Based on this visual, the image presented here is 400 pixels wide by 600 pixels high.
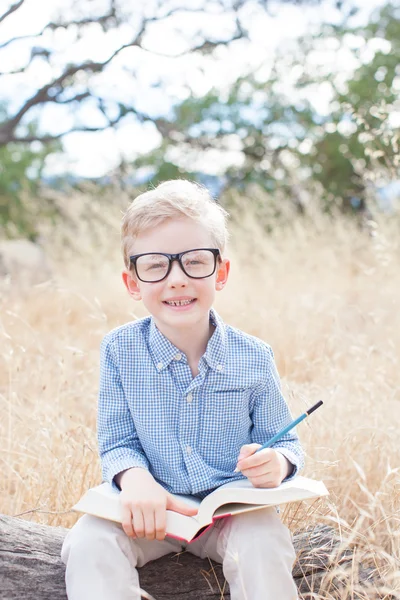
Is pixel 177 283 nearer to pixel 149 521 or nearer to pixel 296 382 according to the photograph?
pixel 149 521

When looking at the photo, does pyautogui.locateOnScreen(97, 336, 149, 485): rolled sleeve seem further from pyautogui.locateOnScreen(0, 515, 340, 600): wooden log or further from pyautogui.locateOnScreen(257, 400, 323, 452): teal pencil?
pyautogui.locateOnScreen(257, 400, 323, 452): teal pencil

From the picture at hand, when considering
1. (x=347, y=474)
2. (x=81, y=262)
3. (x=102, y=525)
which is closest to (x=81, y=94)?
(x=81, y=262)

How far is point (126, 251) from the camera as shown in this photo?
1678mm

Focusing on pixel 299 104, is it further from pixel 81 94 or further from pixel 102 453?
pixel 102 453

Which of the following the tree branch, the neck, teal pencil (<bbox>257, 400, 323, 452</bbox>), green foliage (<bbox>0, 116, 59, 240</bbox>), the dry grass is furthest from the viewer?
green foliage (<bbox>0, 116, 59, 240</bbox>)

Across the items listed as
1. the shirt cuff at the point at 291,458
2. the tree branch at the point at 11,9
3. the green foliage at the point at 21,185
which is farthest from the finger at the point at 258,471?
the green foliage at the point at 21,185

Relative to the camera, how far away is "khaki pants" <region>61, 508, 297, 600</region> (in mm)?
1385

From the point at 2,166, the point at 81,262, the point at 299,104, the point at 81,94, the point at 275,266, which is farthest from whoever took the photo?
the point at 2,166

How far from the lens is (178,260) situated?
1579 millimetres

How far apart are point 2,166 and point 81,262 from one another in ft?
14.9

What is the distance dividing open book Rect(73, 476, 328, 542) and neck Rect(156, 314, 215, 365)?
14.1 inches

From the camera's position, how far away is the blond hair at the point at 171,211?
1.59 meters

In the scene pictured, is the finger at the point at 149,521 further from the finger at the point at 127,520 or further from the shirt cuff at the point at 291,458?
the shirt cuff at the point at 291,458

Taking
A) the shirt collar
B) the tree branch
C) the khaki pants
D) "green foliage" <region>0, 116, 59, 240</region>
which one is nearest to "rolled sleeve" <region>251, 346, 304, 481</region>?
the shirt collar
